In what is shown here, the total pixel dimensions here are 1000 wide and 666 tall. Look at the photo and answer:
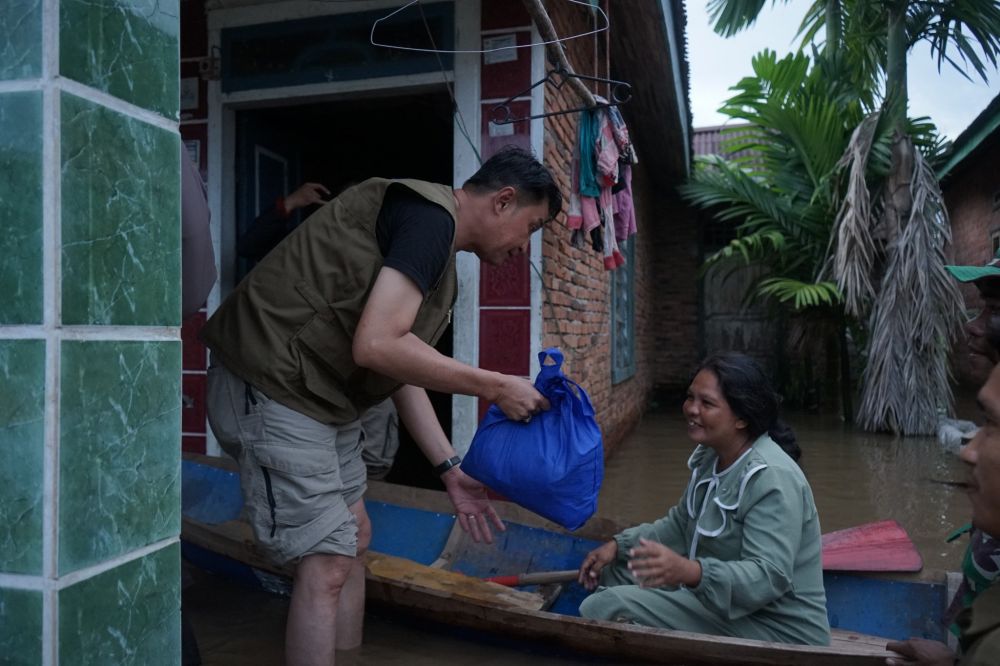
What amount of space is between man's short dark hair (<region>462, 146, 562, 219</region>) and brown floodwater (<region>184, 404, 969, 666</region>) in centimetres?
161

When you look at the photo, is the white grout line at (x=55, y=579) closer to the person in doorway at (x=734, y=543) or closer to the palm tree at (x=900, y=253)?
the person in doorway at (x=734, y=543)

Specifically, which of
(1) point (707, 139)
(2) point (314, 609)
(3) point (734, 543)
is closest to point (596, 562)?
(3) point (734, 543)

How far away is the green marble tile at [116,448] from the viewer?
96 cm

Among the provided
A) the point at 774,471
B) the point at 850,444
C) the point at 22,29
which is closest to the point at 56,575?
the point at 22,29

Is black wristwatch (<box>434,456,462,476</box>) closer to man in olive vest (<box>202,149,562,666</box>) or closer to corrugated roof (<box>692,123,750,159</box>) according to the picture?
man in olive vest (<box>202,149,562,666</box>)

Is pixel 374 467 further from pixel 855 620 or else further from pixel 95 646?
pixel 95 646

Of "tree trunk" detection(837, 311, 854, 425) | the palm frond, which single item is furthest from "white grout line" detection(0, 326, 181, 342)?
"tree trunk" detection(837, 311, 854, 425)

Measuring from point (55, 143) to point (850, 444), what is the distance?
9162 millimetres

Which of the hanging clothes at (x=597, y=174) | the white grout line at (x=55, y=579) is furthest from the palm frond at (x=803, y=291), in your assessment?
the white grout line at (x=55, y=579)

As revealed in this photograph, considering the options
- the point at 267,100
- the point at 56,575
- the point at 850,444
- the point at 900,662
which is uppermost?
the point at 267,100

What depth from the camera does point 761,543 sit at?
7.84 ft

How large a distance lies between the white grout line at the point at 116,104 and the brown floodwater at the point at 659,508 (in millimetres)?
2295

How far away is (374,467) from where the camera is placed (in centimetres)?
336

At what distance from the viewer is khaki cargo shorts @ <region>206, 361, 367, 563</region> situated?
7.11ft
